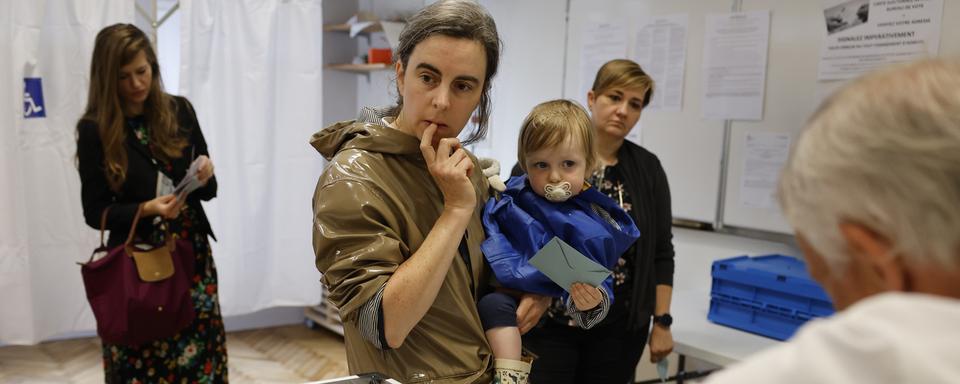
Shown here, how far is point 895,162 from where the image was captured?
0.58m

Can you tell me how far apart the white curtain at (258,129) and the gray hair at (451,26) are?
2.90 m

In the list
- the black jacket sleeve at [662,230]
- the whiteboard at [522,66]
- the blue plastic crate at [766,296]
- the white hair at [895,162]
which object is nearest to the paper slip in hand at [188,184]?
the black jacket sleeve at [662,230]

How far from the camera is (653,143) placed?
333cm

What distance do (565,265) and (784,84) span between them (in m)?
1.84

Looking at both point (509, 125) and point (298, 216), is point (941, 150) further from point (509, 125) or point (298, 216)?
point (298, 216)

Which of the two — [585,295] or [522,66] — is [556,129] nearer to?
[585,295]

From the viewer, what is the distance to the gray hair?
125 centimetres

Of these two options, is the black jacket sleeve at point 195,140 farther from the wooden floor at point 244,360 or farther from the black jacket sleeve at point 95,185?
the wooden floor at point 244,360

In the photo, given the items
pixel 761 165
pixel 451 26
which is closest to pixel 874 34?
pixel 761 165

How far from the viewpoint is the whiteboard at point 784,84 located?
274cm

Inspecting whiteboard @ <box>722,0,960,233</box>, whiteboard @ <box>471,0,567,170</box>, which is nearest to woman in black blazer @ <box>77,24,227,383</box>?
whiteboard @ <box>471,0,567,170</box>

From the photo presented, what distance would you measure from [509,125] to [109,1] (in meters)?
2.20

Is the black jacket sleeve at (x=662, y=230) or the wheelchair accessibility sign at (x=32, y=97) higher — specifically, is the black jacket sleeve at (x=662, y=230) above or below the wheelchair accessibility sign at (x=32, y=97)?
below

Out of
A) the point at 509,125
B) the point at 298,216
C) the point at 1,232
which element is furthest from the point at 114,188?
the point at 509,125
